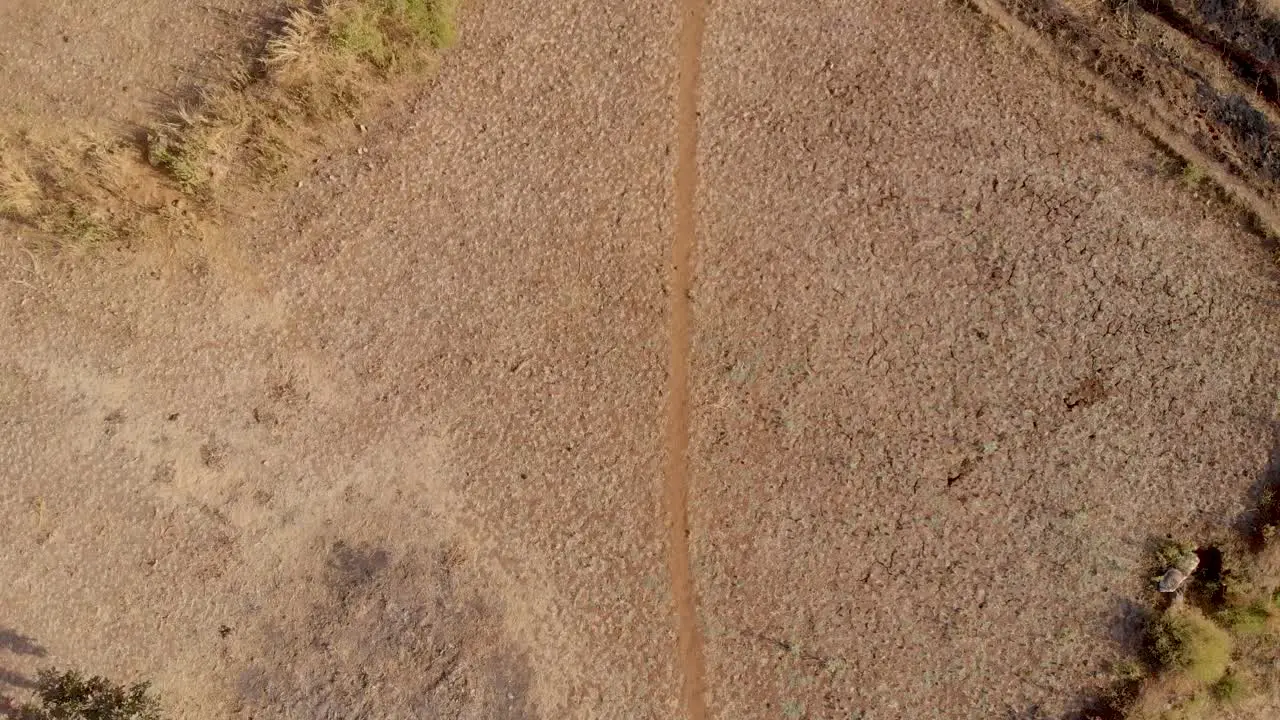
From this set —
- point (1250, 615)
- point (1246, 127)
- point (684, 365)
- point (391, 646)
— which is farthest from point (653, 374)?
point (1246, 127)

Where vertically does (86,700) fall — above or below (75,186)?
below

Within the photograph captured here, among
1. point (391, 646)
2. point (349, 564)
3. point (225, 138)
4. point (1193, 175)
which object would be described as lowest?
point (391, 646)

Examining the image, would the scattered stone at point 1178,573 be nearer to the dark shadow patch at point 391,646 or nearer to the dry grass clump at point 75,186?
the dark shadow patch at point 391,646

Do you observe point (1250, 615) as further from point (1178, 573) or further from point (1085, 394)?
point (1085, 394)

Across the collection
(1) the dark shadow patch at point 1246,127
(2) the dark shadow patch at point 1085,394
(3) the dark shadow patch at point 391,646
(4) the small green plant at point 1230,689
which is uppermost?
(1) the dark shadow patch at point 1246,127

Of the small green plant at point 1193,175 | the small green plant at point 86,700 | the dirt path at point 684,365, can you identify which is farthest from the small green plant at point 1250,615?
the small green plant at point 86,700

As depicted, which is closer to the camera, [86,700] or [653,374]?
[86,700]
